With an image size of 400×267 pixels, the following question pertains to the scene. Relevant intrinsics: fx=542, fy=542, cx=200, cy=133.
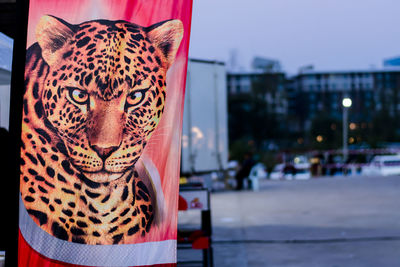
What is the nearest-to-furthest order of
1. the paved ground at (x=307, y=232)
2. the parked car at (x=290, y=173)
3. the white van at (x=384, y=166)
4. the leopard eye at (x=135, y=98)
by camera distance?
the leopard eye at (x=135, y=98) → the paved ground at (x=307, y=232) → the white van at (x=384, y=166) → the parked car at (x=290, y=173)

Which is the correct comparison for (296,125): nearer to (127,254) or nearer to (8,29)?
(8,29)

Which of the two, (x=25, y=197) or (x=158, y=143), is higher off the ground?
(x=158, y=143)

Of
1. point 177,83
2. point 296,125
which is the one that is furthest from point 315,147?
point 177,83

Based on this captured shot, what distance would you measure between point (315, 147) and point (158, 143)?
207 feet

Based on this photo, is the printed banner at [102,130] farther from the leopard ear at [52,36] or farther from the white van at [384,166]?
the white van at [384,166]

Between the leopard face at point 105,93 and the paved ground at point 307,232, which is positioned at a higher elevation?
the leopard face at point 105,93

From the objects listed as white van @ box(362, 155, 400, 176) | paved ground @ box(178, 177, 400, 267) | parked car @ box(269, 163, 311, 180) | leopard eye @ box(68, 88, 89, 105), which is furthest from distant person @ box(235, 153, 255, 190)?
leopard eye @ box(68, 88, 89, 105)

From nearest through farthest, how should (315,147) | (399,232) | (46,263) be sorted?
(46,263) → (399,232) → (315,147)

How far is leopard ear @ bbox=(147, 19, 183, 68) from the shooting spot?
3402mm

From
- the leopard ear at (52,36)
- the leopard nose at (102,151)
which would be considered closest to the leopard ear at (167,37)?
the leopard ear at (52,36)

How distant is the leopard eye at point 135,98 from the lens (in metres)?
3.40

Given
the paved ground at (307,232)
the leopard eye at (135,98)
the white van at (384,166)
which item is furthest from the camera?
the white van at (384,166)

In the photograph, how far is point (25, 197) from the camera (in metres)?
3.32

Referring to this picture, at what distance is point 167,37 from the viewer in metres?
3.41
